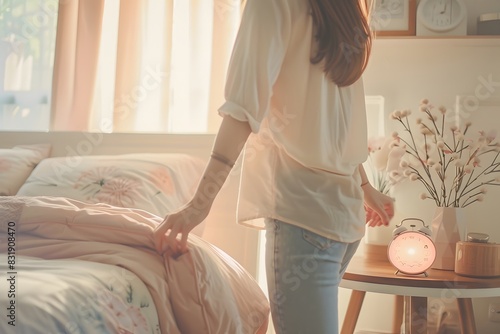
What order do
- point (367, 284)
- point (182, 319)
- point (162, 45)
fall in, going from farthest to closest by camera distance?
point (162, 45) → point (367, 284) → point (182, 319)

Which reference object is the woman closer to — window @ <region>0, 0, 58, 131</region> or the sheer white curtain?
the sheer white curtain

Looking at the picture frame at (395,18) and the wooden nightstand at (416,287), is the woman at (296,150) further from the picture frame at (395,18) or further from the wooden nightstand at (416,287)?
the picture frame at (395,18)

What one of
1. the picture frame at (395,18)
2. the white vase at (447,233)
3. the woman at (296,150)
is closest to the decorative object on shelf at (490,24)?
the picture frame at (395,18)

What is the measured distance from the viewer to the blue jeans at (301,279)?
3.27 ft

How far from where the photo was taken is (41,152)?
8.14ft

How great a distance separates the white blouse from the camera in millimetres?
1018

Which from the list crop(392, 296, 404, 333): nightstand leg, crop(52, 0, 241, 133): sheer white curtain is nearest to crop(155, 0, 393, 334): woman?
crop(392, 296, 404, 333): nightstand leg

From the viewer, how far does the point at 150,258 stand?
1.28 m

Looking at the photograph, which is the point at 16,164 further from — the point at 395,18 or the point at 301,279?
the point at 301,279

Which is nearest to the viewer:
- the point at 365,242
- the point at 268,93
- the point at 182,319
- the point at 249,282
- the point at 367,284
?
the point at 268,93

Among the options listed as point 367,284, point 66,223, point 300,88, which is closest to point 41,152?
point 66,223

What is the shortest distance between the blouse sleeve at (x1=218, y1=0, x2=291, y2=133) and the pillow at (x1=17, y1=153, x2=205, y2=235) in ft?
3.32

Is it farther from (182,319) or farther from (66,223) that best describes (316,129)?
(66,223)

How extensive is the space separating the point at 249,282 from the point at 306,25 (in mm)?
672
